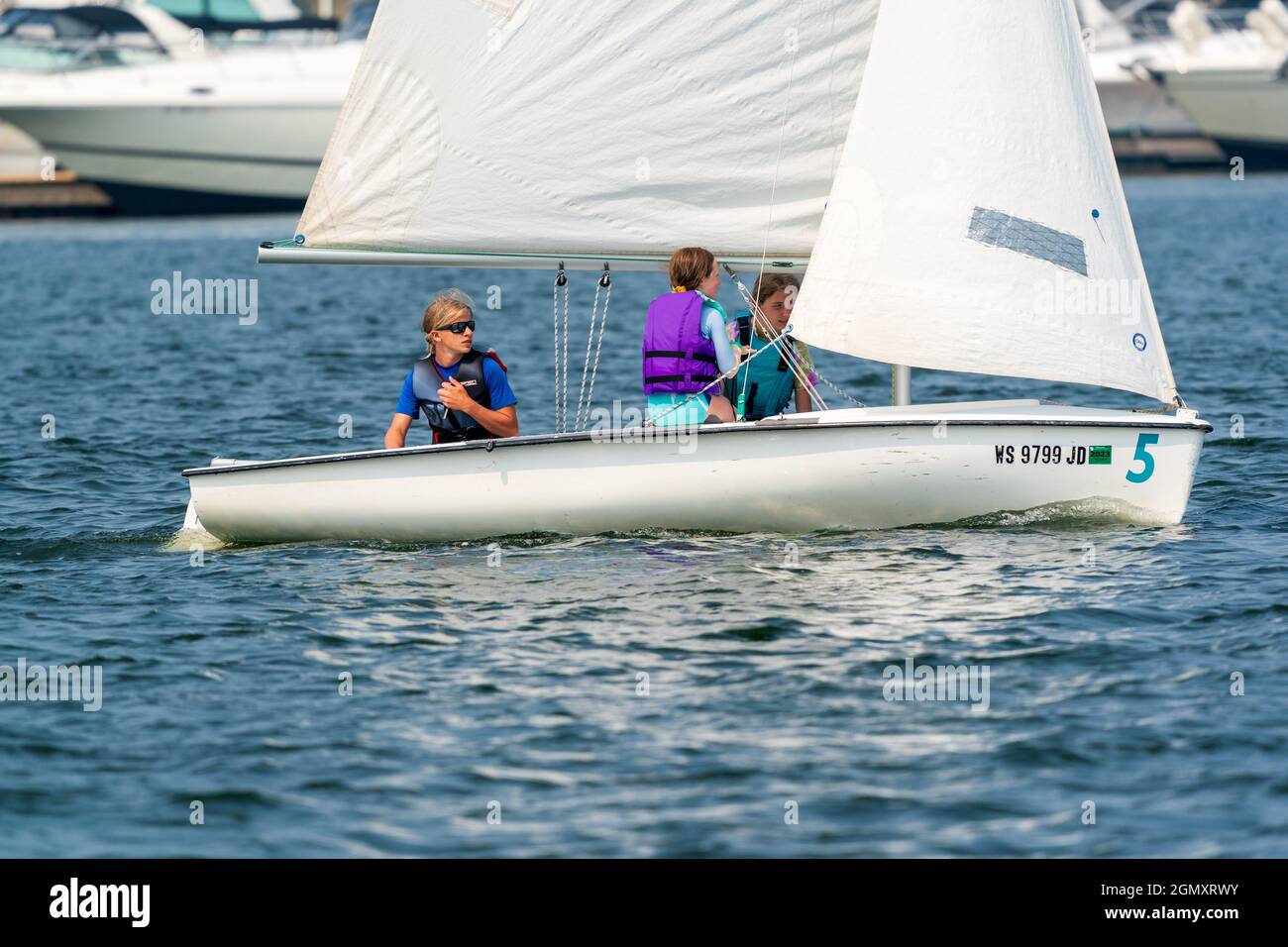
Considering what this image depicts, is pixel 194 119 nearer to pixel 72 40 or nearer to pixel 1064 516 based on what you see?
pixel 72 40

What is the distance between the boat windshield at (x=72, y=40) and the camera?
53188 mm

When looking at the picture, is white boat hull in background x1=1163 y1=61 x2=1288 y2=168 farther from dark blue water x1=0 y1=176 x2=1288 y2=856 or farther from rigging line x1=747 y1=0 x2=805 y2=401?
rigging line x1=747 y1=0 x2=805 y2=401

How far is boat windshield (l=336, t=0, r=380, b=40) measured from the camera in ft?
181

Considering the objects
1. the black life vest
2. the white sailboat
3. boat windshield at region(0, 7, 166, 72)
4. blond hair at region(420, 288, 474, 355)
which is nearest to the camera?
the white sailboat

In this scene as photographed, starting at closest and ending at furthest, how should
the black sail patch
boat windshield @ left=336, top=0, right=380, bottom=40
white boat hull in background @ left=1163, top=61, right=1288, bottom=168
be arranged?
the black sail patch, boat windshield @ left=336, top=0, right=380, bottom=40, white boat hull in background @ left=1163, top=61, right=1288, bottom=168

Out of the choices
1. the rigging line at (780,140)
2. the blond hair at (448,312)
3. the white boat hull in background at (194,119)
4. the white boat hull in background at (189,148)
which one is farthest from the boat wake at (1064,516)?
the white boat hull in background at (194,119)

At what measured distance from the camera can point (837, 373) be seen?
70.6 ft

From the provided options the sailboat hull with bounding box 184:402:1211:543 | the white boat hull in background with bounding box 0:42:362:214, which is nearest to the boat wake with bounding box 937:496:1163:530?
the sailboat hull with bounding box 184:402:1211:543

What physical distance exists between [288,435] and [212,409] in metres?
Result: 2.30

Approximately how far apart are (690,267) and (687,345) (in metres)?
0.47

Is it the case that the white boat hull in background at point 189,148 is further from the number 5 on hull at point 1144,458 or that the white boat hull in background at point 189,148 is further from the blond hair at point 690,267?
the number 5 on hull at point 1144,458

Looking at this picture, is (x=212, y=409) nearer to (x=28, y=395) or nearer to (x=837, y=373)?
(x=28, y=395)

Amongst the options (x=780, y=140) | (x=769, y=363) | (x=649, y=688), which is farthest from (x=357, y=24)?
(x=649, y=688)

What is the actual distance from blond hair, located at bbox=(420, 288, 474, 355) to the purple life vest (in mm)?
1119
